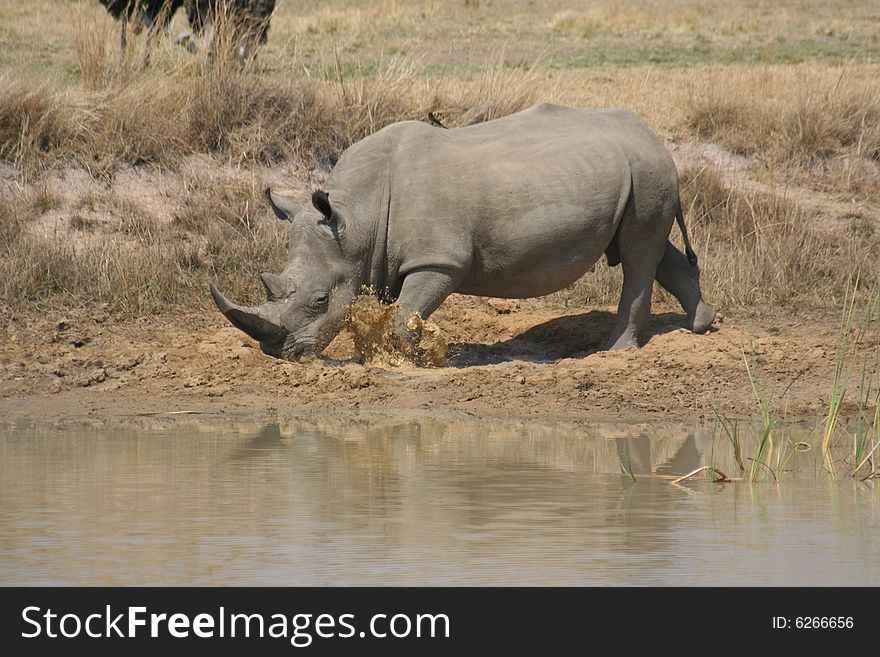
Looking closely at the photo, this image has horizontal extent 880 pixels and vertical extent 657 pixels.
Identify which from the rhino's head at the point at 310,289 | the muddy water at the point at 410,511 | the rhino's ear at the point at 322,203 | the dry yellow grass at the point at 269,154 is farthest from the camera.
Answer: the dry yellow grass at the point at 269,154

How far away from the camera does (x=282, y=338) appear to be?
8.74 metres

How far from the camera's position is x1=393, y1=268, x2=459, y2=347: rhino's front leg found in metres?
8.67

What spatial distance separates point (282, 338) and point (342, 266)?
0.56 metres

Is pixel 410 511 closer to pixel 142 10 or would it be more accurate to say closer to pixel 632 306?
pixel 632 306

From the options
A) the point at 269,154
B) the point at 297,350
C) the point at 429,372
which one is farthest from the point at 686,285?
the point at 269,154

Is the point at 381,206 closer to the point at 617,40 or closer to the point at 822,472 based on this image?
the point at 822,472

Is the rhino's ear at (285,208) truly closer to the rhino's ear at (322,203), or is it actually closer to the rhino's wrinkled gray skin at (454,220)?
the rhino's wrinkled gray skin at (454,220)

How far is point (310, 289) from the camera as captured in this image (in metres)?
Answer: 8.66

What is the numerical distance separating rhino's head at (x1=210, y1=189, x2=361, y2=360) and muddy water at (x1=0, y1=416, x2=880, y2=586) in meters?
1.26

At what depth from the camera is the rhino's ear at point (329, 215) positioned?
8.56 metres

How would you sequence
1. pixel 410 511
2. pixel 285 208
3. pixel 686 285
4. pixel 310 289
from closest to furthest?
pixel 410 511 < pixel 310 289 < pixel 285 208 < pixel 686 285

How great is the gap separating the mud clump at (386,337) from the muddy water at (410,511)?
126 cm

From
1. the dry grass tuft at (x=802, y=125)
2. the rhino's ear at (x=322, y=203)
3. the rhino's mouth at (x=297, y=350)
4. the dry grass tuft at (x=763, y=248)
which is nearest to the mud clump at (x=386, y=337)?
the rhino's mouth at (x=297, y=350)

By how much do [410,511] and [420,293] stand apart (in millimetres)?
3302
